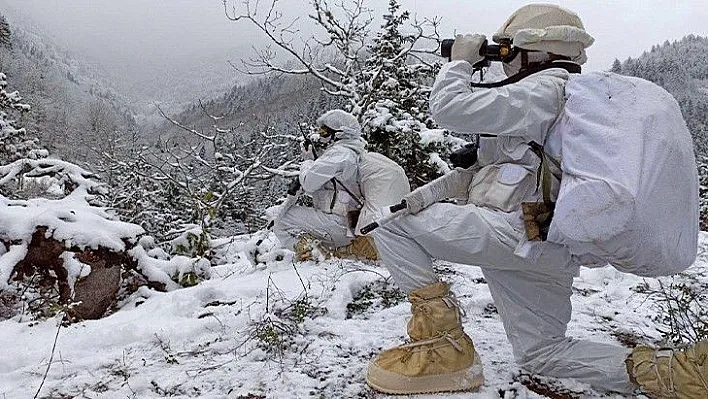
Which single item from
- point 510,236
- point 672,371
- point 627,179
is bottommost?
point 672,371

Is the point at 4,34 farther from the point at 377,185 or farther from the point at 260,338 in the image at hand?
the point at 260,338

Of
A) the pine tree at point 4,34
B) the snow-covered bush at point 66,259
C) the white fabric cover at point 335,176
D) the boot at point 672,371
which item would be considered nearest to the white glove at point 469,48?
the boot at point 672,371

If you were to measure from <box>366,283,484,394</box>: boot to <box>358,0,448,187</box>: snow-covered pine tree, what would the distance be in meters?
7.09

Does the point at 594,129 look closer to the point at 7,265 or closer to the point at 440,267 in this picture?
the point at 440,267

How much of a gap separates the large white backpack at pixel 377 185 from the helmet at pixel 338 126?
0.97ft

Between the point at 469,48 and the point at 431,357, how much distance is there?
1.33 meters

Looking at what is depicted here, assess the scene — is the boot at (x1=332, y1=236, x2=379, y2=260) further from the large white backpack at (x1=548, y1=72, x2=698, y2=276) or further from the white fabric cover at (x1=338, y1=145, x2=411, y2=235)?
the large white backpack at (x1=548, y1=72, x2=698, y2=276)

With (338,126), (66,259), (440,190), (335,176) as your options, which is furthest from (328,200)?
(440,190)

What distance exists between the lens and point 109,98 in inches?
3770

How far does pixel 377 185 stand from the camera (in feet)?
19.2

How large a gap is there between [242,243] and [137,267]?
7.94 ft

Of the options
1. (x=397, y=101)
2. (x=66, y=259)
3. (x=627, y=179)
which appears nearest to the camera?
(x=627, y=179)

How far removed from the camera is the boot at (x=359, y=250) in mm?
6113

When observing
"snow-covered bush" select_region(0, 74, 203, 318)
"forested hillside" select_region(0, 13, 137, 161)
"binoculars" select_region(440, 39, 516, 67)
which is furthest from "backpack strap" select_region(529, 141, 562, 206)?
"forested hillside" select_region(0, 13, 137, 161)
